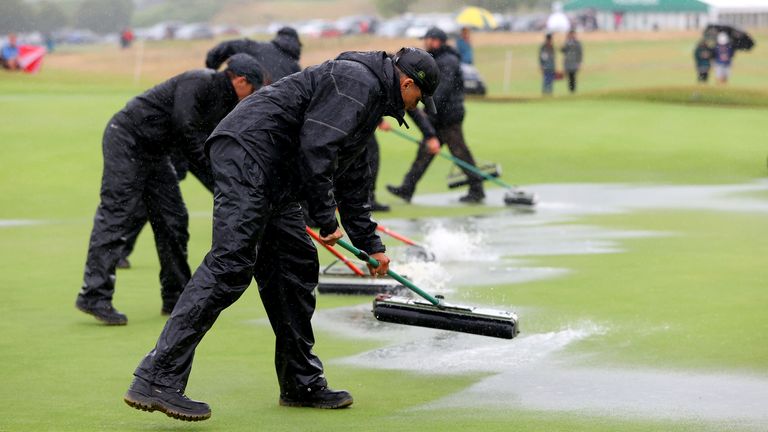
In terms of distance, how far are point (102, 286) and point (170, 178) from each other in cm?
89

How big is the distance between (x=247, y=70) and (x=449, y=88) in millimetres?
8234

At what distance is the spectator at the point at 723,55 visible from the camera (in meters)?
38.2

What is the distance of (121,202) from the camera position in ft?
30.4

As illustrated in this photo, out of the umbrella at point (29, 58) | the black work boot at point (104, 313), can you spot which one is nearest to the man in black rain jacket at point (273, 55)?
the black work boot at point (104, 313)

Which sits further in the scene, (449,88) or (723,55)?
Answer: (723,55)

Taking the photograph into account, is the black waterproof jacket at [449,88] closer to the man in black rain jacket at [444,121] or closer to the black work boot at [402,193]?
the man in black rain jacket at [444,121]

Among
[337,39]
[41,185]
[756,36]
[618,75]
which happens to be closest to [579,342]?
[41,185]

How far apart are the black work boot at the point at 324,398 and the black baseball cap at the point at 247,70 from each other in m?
2.57

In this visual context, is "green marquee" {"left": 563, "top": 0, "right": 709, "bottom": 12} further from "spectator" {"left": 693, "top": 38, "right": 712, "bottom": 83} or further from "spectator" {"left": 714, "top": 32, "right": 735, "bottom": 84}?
"spectator" {"left": 693, "top": 38, "right": 712, "bottom": 83}

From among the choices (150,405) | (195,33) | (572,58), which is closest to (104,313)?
(150,405)

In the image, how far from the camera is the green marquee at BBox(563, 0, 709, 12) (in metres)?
48.4

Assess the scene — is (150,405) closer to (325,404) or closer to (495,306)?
(325,404)

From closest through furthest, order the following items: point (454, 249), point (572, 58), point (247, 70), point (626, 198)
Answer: point (247, 70)
point (454, 249)
point (626, 198)
point (572, 58)

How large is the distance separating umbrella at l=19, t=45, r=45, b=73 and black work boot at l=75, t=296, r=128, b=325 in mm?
34447
